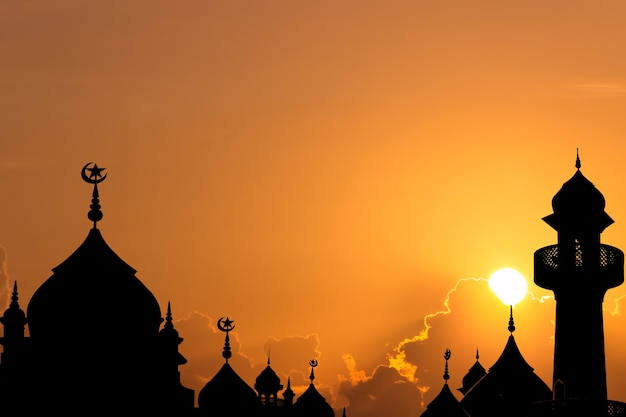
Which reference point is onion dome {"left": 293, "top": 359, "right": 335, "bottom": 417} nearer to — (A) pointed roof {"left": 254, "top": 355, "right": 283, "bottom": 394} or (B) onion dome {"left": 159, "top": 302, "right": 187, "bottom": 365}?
(A) pointed roof {"left": 254, "top": 355, "right": 283, "bottom": 394}

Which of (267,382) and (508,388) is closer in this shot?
(508,388)

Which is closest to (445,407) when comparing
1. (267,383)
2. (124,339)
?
(267,383)

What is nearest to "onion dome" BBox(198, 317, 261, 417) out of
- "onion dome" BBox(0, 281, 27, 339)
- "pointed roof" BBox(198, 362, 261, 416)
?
"pointed roof" BBox(198, 362, 261, 416)

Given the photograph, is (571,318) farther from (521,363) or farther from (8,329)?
(8,329)

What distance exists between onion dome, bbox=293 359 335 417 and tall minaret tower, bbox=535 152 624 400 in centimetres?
1487

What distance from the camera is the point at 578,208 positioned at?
65688mm

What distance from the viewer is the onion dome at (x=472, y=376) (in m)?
80.2

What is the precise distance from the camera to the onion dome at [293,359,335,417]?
7831cm

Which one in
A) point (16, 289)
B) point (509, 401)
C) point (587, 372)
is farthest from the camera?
point (509, 401)

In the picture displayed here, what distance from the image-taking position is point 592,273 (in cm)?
6488

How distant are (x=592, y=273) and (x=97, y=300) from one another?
14.7 metres

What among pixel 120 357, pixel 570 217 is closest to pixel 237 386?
pixel 120 357

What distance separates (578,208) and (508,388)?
9.33 metres

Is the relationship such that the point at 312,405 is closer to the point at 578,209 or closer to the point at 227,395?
the point at 227,395
